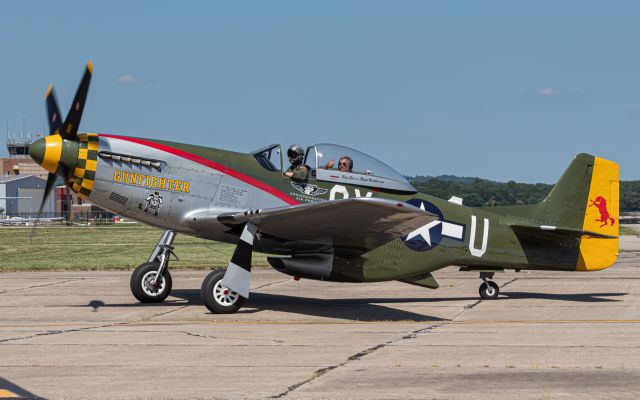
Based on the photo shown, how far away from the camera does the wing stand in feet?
39.4

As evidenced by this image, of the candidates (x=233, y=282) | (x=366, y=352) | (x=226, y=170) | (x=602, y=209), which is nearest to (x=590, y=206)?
(x=602, y=209)

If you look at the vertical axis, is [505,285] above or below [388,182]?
below

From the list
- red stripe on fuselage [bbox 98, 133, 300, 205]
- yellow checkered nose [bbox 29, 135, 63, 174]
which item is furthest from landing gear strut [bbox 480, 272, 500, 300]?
yellow checkered nose [bbox 29, 135, 63, 174]

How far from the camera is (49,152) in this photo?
13.2 metres

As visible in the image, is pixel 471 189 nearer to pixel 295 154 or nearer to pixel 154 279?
pixel 295 154

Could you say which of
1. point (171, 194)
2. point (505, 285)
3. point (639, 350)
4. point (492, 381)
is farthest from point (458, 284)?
point (492, 381)

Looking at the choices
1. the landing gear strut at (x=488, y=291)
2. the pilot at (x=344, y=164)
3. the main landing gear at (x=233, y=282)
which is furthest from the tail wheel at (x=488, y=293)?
the main landing gear at (x=233, y=282)

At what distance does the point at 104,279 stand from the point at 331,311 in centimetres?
831

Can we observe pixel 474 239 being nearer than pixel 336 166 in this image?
No

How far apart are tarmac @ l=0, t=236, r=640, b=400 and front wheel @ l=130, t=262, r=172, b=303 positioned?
11.9 inches

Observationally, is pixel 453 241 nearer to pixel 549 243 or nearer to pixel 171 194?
pixel 549 243

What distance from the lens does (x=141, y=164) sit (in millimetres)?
13773

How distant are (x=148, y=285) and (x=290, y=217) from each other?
11.6 feet

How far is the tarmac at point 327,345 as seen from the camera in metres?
7.67
